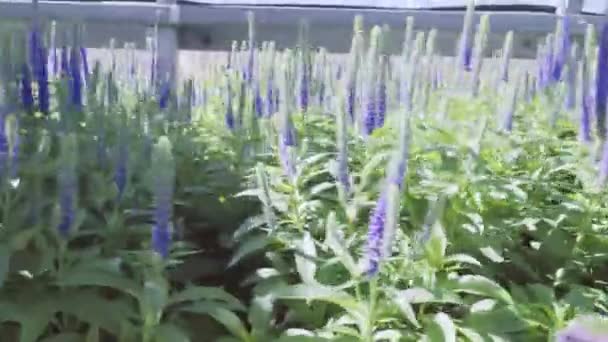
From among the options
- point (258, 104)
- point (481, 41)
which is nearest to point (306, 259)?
point (481, 41)

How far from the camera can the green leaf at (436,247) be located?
2.00m

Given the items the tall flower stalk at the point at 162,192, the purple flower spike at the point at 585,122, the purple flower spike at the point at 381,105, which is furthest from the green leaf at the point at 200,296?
the purple flower spike at the point at 585,122

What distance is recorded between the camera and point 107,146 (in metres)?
2.41

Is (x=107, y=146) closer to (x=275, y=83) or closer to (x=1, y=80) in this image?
(x=1, y=80)

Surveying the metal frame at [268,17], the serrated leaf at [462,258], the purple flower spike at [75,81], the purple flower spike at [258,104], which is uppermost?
the metal frame at [268,17]

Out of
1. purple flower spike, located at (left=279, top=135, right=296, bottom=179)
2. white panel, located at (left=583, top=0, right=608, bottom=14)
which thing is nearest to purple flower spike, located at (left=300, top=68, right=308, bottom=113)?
Answer: purple flower spike, located at (left=279, top=135, right=296, bottom=179)

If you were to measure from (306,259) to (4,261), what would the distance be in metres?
0.68

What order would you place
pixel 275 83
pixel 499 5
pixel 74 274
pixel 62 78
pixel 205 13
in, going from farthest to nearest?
pixel 499 5 < pixel 205 13 < pixel 275 83 < pixel 62 78 < pixel 74 274

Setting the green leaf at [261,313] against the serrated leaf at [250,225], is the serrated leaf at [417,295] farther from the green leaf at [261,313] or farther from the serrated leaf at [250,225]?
the serrated leaf at [250,225]

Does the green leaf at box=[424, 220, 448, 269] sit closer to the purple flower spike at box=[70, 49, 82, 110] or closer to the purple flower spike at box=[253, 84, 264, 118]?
the purple flower spike at box=[70, 49, 82, 110]

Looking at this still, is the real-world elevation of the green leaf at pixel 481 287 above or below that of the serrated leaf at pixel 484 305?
above

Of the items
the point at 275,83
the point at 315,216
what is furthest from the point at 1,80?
the point at 275,83

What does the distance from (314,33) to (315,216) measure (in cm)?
471

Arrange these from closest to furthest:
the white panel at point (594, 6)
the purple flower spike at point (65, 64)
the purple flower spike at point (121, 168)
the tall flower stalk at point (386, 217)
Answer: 1. the tall flower stalk at point (386, 217)
2. the purple flower spike at point (121, 168)
3. the purple flower spike at point (65, 64)
4. the white panel at point (594, 6)
